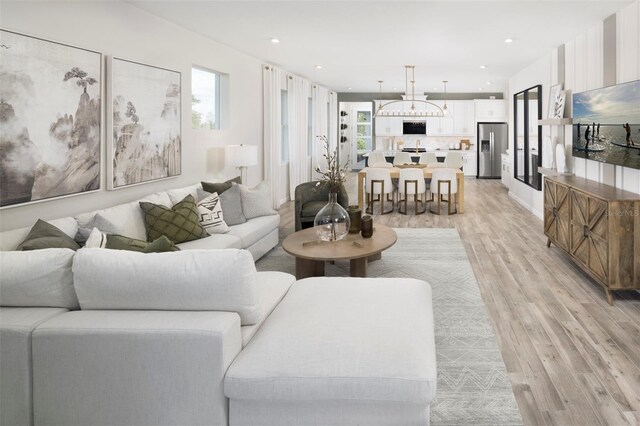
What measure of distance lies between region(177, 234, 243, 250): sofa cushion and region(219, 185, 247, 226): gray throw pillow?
64cm

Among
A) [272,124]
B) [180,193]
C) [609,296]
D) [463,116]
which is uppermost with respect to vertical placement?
[463,116]

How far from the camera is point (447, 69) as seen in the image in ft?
29.7

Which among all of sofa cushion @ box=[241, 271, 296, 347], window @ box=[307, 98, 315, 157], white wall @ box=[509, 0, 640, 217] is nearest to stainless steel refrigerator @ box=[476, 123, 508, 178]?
window @ box=[307, 98, 315, 157]

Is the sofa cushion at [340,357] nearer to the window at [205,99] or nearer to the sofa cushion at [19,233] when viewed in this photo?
the sofa cushion at [19,233]

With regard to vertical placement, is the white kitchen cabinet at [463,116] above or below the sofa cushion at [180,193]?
above

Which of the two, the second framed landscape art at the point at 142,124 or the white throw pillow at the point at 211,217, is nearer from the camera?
the second framed landscape art at the point at 142,124

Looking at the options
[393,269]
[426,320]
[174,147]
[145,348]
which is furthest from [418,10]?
[145,348]

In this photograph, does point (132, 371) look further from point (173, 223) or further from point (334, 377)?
point (173, 223)

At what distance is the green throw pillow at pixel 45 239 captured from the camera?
284 cm


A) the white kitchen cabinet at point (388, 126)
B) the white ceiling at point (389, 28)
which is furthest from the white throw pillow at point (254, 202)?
the white kitchen cabinet at point (388, 126)

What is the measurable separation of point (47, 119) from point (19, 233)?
91cm

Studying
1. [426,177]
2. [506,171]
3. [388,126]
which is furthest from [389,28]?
[388,126]

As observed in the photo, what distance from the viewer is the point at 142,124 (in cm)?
478

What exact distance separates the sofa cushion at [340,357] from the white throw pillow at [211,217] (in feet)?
8.00
